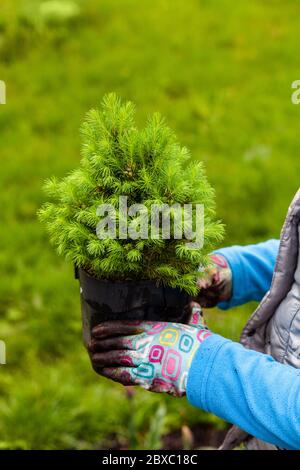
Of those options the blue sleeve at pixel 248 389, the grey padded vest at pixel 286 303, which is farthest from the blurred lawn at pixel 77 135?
the blue sleeve at pixel 248 389

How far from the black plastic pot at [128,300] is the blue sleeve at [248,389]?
13 cm

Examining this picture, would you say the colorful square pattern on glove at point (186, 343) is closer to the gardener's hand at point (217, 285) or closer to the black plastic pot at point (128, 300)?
the black plastic pot at point (128, 300)

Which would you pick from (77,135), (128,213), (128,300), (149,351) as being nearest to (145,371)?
(149,351)

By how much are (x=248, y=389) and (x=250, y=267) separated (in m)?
0.57

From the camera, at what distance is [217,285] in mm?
2000

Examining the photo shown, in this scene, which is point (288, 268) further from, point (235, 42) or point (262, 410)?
point (235, 42)

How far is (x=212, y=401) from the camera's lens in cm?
161

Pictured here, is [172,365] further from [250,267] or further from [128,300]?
[250,267]

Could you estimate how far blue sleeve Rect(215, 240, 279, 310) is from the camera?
2.05 m

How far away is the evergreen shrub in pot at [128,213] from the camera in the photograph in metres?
1.56

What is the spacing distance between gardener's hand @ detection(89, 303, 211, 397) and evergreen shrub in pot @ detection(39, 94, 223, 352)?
0.06 metres

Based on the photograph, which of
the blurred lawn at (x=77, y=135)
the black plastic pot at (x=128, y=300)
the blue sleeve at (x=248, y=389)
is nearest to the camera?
the blue sleeve at (x=248, y=389)

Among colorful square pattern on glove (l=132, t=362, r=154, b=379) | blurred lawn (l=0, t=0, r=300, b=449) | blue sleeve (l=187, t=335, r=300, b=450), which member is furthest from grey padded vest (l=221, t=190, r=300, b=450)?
blurred lawn (l=0, t=0, r=300, b=449)

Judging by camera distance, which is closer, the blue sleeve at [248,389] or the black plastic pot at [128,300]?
the blue sleeve at [248,389]
